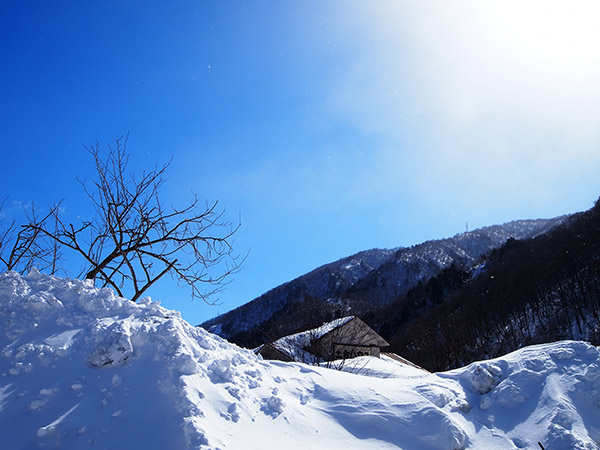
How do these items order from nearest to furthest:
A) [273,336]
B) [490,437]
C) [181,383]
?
[181,383], [490,437], [273,336]

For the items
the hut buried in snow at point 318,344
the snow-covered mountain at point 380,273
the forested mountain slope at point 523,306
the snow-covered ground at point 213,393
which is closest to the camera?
the snow-covered ground at point 213,393

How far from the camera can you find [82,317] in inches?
203

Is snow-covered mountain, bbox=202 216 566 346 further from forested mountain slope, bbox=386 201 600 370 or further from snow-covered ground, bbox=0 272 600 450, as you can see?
snow-covered ground, bbox=0 272 600 450

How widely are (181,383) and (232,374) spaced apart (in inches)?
33.7

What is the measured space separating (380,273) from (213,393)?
136 m

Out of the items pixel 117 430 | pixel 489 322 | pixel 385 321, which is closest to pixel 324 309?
pixel 117 430

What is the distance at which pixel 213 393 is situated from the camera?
171 inches

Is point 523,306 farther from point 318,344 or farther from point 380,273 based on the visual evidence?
point 380,273

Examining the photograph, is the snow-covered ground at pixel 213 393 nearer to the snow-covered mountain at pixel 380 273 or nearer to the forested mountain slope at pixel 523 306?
the forested mountain slope at pixel 523 306

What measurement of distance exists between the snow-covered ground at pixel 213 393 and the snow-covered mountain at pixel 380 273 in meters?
110

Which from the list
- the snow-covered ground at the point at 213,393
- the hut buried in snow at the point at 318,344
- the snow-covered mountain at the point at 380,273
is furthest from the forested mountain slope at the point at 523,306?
the snow-covered mountain at the point at 380,273

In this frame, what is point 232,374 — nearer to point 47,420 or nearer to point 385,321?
point 47,420

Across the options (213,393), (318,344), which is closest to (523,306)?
(318,344)

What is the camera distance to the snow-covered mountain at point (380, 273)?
128 metres
